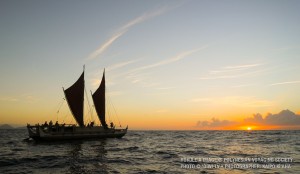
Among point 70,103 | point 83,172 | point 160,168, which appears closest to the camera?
point 83,172

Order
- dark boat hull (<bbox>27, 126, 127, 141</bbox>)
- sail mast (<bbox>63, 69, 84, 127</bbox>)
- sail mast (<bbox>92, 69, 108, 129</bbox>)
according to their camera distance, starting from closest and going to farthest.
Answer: dark boat hull (<bbox>27, 126, 127, 141</bbox>), sail mast (<bbox>63, 69, 84, 127</bbox>), sail mast (<bbox>92, 69, 108, 129</bbox>)

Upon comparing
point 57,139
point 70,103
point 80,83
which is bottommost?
point 57,139

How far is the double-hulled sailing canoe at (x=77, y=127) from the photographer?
54.1 metres

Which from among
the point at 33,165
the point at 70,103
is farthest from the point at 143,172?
the point at 70,103

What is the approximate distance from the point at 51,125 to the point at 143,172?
37.9 m

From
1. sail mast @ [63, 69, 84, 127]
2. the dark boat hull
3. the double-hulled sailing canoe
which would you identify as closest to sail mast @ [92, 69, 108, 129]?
the double-hulled sailing canoe

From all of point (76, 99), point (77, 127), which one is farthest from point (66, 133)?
point (76, 99)

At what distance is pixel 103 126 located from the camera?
6788cm

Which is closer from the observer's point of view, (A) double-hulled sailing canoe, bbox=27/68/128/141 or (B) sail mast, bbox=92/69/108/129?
(A) double-hulled sailing canoe, bbox=27/68/128/141

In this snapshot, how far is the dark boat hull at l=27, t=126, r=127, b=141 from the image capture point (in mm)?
53281

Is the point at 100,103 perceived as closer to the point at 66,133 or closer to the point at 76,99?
the point at 76,99

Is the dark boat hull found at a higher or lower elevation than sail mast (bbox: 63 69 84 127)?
A: lower

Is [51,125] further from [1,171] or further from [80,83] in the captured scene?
[1,171]

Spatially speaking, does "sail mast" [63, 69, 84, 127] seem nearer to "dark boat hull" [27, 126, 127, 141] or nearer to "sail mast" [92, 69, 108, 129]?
"dark boat hull" [27, 126, 127, 141]
